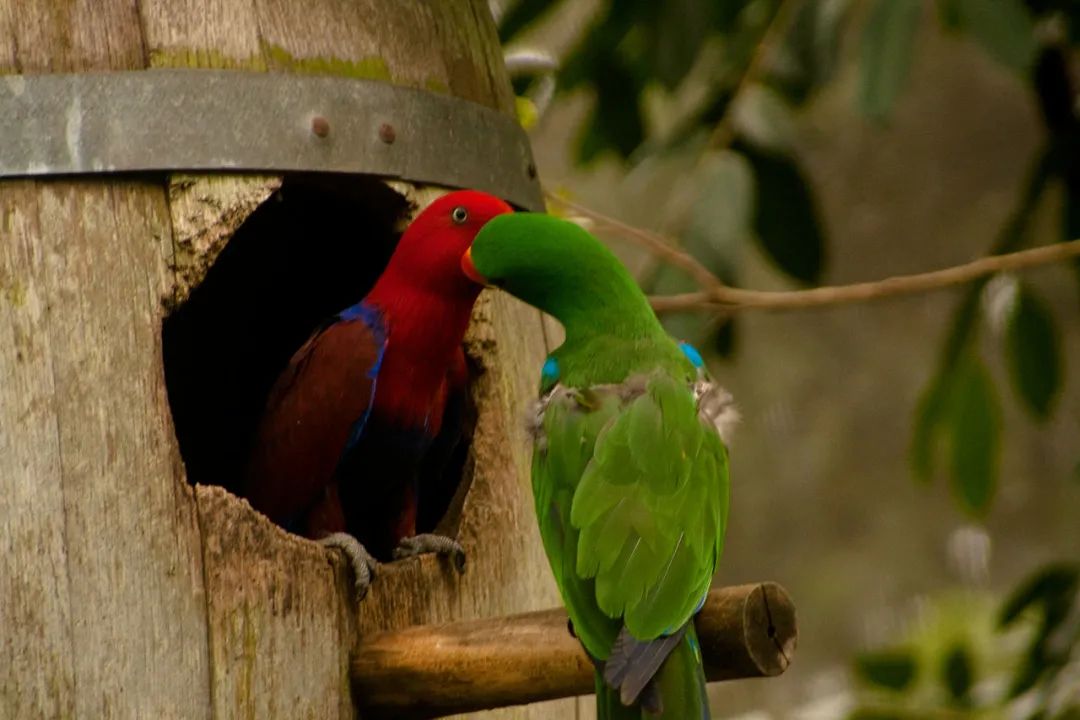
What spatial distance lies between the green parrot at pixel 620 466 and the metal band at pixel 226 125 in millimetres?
194

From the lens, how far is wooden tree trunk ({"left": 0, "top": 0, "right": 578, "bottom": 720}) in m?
1.85

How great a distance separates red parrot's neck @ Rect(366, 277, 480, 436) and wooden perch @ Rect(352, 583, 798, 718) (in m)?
0.50

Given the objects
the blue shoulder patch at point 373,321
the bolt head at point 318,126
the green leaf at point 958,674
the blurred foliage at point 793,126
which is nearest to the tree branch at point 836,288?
the blurred foliage at point 793,126

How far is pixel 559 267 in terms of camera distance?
2076 millimetres

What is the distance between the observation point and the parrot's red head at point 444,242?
2240mm

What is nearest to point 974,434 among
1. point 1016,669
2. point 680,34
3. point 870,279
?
point 1016,669

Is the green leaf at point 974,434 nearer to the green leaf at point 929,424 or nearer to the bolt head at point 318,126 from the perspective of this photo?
the green leaf at point 929,424

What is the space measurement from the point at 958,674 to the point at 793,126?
1.28 m

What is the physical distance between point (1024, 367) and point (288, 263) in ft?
5.05

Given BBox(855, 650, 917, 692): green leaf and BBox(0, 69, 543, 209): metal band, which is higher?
BBox(0, 69, 543, 209): metal band

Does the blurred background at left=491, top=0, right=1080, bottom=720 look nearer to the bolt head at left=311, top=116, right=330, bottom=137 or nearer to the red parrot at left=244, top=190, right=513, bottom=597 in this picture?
the red parrot at left=244, top=190, right=513, bottom=597

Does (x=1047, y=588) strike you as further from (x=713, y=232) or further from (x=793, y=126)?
(x=793, y=126)

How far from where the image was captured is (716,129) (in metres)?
3.40

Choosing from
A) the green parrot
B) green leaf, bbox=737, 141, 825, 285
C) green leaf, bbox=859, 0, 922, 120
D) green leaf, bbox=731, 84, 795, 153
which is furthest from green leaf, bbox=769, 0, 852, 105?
the green parrot
